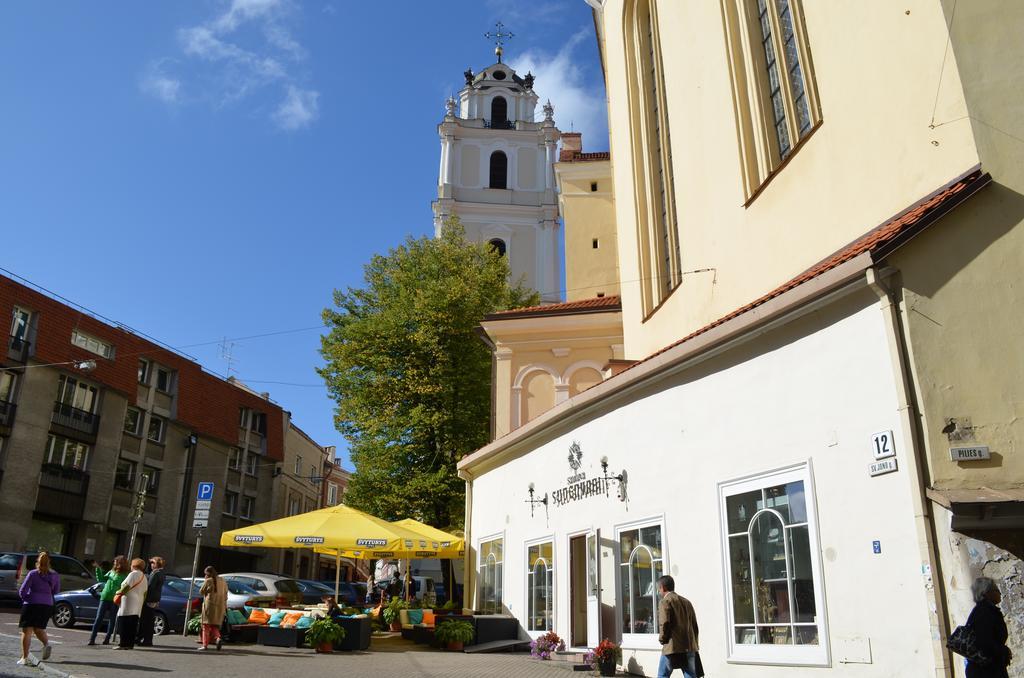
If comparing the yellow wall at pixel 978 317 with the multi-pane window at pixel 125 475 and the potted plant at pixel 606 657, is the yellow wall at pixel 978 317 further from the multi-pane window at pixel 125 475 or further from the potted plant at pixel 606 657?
the multi-pane window at pixel 125 475

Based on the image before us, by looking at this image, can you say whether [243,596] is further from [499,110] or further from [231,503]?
[499,110]

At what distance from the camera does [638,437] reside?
12.3 metres

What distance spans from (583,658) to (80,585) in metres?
17.6

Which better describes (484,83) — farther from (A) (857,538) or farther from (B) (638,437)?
(A) (857,538)

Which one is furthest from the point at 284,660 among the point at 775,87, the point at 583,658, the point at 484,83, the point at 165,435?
the point at 484,83

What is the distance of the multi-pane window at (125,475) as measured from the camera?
121ft

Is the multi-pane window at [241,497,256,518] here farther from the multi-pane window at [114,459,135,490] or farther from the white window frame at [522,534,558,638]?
the white window frame at [522,534,558,638]

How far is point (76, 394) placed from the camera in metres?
34.6

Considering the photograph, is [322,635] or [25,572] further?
Answer: [25,572]

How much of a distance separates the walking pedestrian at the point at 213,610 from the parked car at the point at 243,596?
4.27m

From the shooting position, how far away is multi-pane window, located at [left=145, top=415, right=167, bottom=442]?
39.9 metres

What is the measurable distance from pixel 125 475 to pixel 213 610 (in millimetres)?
26380

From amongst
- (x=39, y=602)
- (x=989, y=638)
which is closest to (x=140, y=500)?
(x=39, y=602)

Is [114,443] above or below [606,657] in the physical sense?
above
